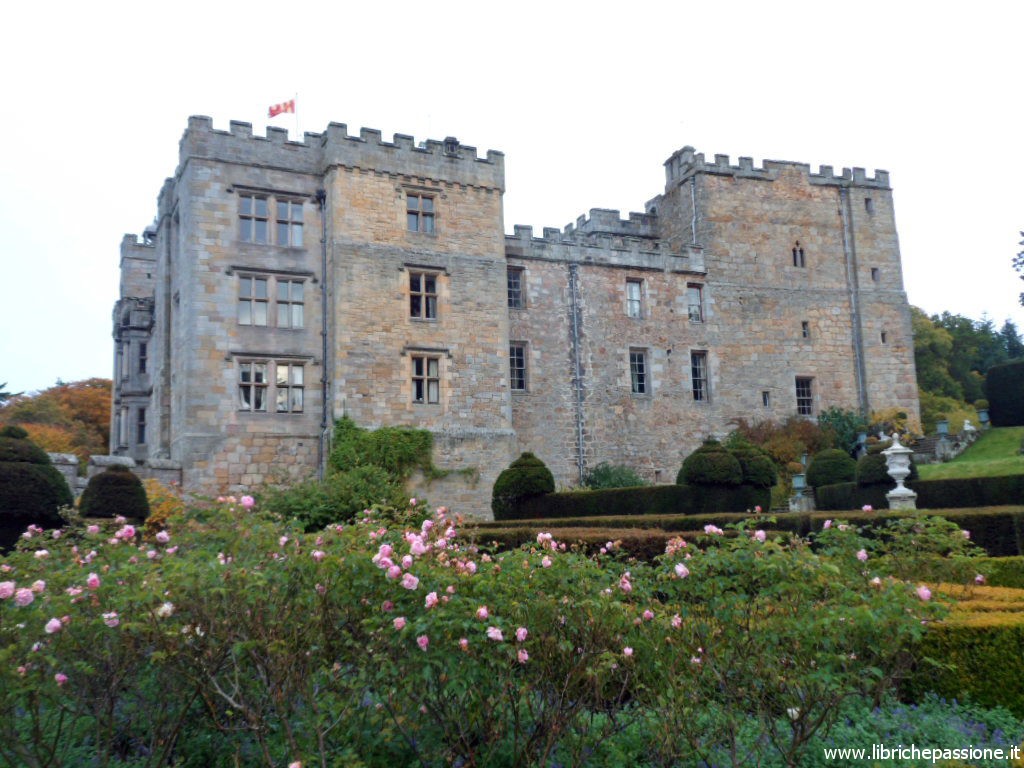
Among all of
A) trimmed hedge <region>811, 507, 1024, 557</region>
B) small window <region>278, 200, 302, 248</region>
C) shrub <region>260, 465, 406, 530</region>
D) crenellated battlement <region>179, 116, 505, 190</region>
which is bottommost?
trimmed hedge <region>811, 507, 1024, 557</region>

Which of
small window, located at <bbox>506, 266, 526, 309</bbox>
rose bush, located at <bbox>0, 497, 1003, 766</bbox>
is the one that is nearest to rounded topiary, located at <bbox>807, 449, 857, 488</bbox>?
small window, located at <bbox>506, 266, 526, 309</bbox>

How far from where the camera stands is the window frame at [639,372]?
28.6 metres

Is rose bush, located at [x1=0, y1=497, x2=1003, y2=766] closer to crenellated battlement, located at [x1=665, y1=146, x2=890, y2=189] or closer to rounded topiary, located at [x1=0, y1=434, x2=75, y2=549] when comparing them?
rounded topiary, located at [x1=0, y1=434, x2=75, y2=549]

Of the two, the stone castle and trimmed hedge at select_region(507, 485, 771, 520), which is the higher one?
the stone castle

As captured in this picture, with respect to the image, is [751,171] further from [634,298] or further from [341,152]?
[341,152]

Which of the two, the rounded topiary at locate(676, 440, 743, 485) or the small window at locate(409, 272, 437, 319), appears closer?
the rounded topiary at locate(676, 440, 743, 485)

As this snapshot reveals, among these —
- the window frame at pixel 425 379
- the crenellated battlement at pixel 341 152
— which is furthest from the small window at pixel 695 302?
the window frame at pixel 425 379

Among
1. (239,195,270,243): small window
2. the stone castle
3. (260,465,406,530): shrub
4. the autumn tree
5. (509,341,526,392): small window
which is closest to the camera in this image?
(260,465,406,530): shrub

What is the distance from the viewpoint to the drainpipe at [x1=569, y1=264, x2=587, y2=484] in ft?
88.9

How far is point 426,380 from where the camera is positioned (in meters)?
24.4

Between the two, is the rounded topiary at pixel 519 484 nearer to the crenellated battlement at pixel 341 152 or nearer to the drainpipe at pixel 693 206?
the crenellated battlement at pixel 341 152

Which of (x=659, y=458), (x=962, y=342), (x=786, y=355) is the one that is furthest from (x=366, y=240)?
(x=962, y=342)

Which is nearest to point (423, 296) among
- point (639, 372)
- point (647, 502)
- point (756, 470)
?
point (639, 372)

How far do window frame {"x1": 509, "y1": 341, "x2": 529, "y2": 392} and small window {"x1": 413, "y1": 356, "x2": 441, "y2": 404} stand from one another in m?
3.13
